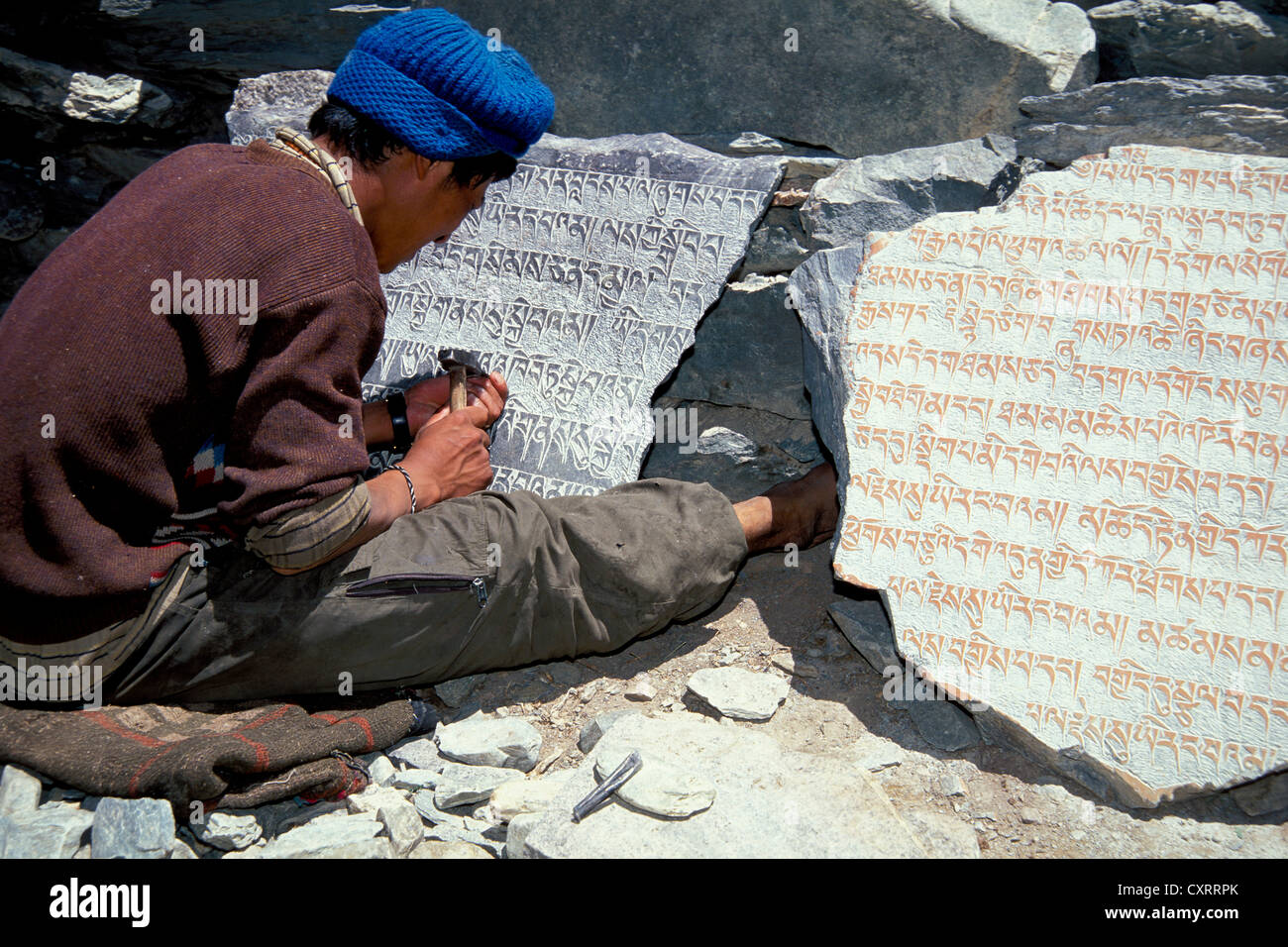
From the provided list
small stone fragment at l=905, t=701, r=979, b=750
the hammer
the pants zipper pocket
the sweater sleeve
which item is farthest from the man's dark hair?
small stone fragment at l=905, t=701, r=979, b=750

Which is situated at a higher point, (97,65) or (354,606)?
(97,65)

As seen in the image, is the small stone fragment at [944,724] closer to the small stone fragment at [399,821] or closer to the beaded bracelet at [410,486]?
the small stone fragment at [399,821]

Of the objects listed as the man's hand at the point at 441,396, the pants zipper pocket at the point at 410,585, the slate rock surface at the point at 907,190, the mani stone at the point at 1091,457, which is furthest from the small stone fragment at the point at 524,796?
the slate rock surface at the point at 907,190

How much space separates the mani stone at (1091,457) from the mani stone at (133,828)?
5.87 feet

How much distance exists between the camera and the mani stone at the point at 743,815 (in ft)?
7.33

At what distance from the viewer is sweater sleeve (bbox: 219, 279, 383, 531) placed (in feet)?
7.16

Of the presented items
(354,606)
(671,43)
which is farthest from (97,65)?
(354,606)

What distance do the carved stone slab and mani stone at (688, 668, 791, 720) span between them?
0.74 m

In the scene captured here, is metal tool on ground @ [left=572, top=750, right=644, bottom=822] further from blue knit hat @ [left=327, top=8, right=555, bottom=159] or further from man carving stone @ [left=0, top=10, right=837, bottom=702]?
blue knit hat @ [left=327, top=8, right=555, bottom=159]

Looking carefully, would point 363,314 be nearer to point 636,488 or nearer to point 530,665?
point 636,488

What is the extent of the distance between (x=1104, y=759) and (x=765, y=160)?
2287 millimetres

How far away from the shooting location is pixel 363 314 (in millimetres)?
2281

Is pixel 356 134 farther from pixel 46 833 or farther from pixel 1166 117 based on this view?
pixel 1166 117

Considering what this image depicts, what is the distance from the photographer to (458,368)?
3.35 meters
